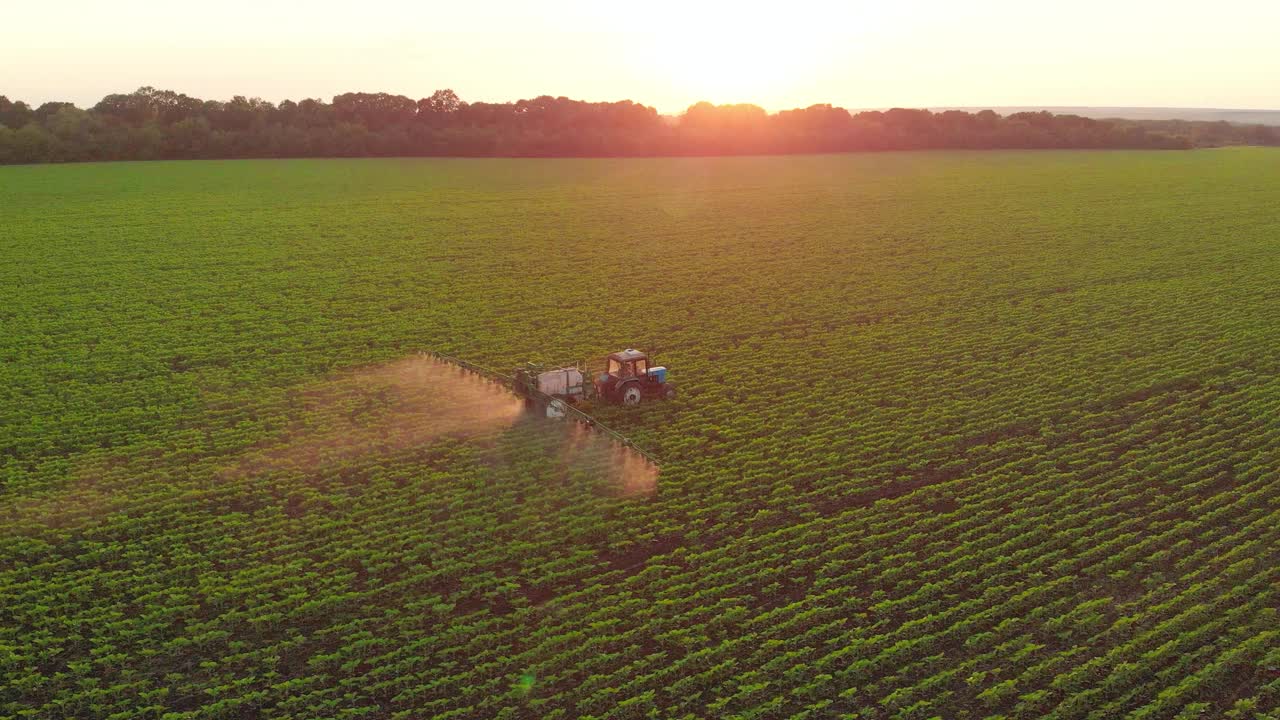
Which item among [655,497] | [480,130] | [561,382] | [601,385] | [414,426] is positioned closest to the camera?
[655,497]

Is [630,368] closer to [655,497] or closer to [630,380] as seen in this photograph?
[630,380]

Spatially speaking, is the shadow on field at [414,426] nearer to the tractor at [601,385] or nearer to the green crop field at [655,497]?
the green crop field at [655,497]

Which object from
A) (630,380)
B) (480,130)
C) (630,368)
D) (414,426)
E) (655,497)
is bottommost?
(655,497)

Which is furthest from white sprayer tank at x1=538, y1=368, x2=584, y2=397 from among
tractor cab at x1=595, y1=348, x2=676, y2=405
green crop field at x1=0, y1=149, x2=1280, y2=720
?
green crop field at x1=0, y1=149, x2=1280, y2=720

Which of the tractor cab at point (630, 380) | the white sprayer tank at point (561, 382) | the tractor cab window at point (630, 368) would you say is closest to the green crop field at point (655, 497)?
the tractor cab at point (630, 380)

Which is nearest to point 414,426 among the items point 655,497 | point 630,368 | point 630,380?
point 630,380
